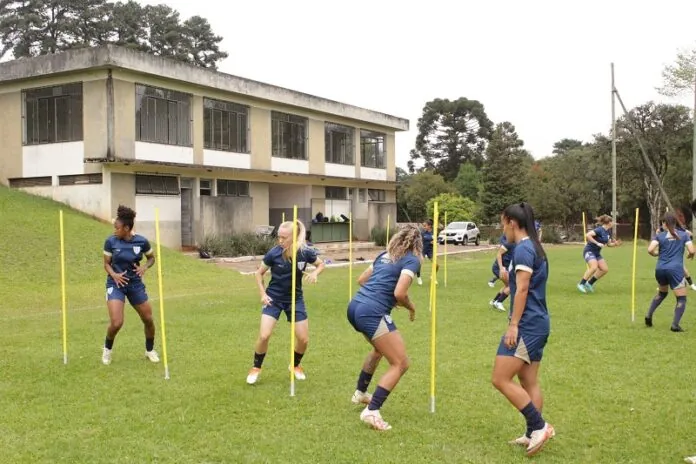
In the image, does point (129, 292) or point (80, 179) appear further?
point (80, 179)

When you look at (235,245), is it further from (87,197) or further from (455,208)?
(455,208)

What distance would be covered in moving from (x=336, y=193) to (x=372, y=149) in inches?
198

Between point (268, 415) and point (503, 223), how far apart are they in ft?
9.77

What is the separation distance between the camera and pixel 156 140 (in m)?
30.8

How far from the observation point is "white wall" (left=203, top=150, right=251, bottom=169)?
33656 millimetres

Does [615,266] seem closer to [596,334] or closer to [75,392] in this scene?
[596,334]

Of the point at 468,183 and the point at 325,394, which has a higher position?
the point at 468,183

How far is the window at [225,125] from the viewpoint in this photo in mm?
33750

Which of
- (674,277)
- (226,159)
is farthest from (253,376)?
(226,159)

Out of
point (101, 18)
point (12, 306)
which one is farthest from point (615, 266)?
point (101, 18)

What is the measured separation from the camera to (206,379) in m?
8.36

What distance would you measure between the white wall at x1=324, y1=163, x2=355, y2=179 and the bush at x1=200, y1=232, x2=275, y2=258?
34.8ft

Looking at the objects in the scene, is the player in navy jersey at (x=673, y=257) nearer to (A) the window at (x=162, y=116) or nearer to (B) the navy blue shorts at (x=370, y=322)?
(B) the navy blue shorts at (x=370, y=322)

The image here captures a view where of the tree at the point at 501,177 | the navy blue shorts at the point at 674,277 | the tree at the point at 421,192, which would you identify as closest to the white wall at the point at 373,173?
the tree at the point at 421,192
